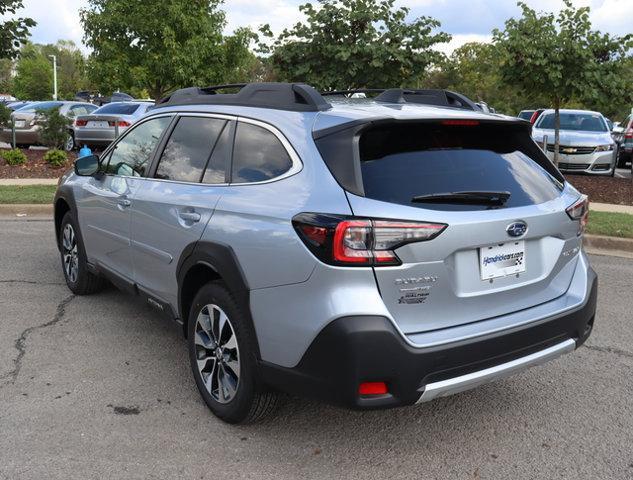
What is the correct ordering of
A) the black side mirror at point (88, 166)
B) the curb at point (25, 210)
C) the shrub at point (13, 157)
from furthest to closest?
the shrub at point (13, 157) → the curb at point (25, 210) → the black side mirror at point (88, 166)

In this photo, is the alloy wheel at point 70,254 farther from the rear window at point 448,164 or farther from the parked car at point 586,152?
the parked car at point 586,152

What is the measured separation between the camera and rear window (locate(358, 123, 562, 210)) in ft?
9.43

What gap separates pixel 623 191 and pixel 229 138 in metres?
11.5

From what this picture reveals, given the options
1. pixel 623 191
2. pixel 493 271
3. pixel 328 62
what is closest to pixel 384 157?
→ pixel 493 271

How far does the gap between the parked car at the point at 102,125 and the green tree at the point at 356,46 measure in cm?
635

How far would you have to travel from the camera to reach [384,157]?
2.95m

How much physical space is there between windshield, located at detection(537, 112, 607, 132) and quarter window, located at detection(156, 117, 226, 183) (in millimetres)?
14638

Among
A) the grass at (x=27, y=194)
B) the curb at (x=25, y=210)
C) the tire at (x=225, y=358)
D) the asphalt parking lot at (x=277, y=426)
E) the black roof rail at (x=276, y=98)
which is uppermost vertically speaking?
the black roof rail at (x=276, y=98)

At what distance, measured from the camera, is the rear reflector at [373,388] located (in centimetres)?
271

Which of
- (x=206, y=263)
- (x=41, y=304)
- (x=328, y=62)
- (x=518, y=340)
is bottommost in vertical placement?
(x=41, y=304)

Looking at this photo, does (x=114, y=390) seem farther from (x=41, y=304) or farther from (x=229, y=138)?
(x=41, y=304)

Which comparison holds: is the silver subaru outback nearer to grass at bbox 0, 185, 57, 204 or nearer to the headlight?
grass at bbox 0, 185, 57, 204

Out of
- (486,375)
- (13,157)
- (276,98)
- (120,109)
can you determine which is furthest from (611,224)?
(120,109)

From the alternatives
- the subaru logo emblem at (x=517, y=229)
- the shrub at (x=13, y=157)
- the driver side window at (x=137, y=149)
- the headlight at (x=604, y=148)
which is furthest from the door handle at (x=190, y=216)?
the headlight at (x=604, y=148)
